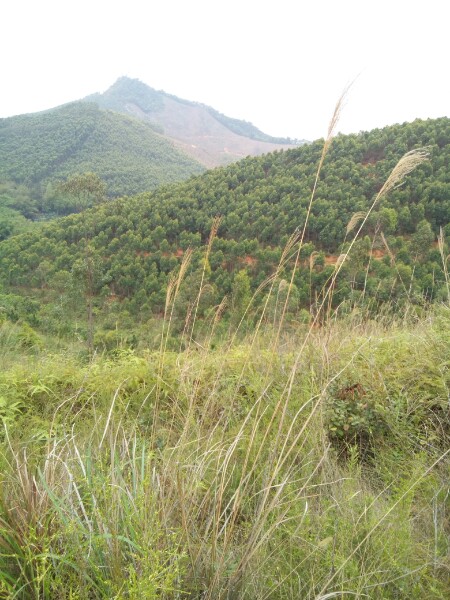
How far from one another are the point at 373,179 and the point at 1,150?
9025cm

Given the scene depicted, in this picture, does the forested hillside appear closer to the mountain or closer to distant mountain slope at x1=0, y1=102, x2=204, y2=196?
distant mountain slope at x1=0, y1=102, x2=204, y2=196

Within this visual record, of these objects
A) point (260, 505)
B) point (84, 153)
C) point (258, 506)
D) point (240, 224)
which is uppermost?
point (84, 153)

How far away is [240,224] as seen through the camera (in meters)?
36.0

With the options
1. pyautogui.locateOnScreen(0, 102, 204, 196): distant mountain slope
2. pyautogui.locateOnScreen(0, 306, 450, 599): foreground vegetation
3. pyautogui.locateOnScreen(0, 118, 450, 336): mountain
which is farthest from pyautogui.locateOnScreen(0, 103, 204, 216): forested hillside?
pyautogui.locateOnScreen(0, 306, 450, 599): foreground vegetation

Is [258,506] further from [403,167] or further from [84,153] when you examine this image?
[84,153]

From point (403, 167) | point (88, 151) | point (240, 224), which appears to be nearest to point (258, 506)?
point (403, 167)

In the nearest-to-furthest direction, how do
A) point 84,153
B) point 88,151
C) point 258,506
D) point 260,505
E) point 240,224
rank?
point 260,505 < point 258,506 < point 240,224 < point 84,153 < point 88,151

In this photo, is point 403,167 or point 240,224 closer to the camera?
point 403,167

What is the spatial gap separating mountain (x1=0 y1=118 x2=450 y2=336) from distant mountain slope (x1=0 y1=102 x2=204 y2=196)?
1580 inches

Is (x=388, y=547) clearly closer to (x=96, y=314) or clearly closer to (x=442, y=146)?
(x=96, y=314)

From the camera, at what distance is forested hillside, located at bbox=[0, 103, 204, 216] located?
7769 cm

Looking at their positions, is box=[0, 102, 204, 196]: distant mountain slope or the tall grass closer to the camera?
the tall grass

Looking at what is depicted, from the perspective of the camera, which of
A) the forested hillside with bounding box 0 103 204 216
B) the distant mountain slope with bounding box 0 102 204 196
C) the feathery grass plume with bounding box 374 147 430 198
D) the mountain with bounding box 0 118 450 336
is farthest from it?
the distant mountain slope with bounding box 0 102 204 196

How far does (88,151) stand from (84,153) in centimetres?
219
